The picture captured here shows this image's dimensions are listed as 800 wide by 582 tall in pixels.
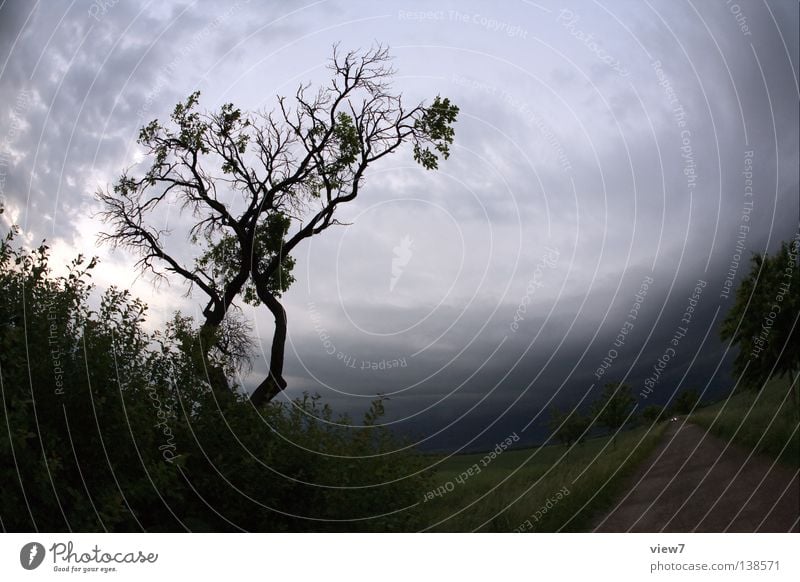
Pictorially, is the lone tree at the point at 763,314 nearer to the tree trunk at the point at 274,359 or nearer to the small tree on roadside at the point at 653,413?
the small tree on roadside at the point at 653,413

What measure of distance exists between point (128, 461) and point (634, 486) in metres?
6.83

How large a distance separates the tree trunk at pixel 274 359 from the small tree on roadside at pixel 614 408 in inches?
176

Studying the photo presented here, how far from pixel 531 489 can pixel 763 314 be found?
4012 millimetres

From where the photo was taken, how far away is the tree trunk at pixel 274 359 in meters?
9.29

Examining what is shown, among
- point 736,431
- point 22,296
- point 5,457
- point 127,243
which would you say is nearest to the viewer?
point 5,457

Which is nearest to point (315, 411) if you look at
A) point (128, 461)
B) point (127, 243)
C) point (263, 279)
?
point (263, 279)

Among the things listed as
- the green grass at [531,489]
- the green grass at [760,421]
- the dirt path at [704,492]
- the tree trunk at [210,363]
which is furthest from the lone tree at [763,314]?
the tree trunk at [210,363]

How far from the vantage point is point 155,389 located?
8.70m

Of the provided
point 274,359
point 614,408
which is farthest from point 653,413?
point 274,359

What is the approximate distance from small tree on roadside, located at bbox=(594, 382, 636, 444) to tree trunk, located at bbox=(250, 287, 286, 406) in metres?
4.46

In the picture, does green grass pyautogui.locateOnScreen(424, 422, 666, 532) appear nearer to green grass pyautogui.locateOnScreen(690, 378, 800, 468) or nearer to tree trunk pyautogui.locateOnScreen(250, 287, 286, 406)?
green grass pyautogui.locateOnScreen(690, 378, 800, 468)

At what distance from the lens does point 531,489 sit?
887 cm

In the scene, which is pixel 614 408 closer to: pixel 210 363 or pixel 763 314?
pixel 763 314

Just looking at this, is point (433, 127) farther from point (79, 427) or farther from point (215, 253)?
point (79, 427)
